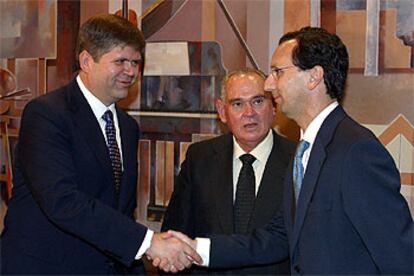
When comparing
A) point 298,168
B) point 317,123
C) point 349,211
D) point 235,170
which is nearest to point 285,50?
point 317,123

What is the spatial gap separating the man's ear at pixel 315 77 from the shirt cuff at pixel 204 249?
0.91m

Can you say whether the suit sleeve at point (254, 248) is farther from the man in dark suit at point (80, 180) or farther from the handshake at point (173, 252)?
the man in dark suit at point (80, 180)

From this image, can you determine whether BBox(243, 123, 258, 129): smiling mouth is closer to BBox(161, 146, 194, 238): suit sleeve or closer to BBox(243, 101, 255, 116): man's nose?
BBox(243, 101, 255, 116): man's nose

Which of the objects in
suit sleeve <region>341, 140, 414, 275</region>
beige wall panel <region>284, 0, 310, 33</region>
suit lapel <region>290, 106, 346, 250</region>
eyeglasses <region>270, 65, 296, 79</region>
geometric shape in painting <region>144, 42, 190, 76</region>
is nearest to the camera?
suit sleeve <region>341, 140, 414, 275</region>

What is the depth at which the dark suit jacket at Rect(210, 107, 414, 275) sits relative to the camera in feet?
6.57

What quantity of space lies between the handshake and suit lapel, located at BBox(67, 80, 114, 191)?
38 centimetres

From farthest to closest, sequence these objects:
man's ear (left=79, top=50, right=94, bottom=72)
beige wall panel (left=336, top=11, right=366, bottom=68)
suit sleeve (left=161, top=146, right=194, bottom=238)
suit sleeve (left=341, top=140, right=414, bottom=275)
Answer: beige wall panel (left=336, top=11, right=366, bottom=68), suit sleeve (left=161, top=146, right=194, bottom=238), man's ear (left=79, top=50, right=94, bottom=72), suit sleeve (left=341, top=140, right=414, bottom=275)

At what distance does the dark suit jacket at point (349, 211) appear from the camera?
2.00 meters

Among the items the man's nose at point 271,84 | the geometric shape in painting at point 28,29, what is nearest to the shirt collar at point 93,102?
the man's nose at point 271,84

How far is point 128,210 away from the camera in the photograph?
2.87 meters

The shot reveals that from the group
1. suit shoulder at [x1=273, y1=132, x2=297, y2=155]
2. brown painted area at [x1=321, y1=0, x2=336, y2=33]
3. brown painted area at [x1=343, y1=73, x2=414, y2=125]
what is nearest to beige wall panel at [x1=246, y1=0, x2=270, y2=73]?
brown painted area at [x1=321, y1=0, x2=336, y2=33]

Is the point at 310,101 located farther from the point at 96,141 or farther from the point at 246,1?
the point at 246,1

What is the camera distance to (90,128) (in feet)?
8.86

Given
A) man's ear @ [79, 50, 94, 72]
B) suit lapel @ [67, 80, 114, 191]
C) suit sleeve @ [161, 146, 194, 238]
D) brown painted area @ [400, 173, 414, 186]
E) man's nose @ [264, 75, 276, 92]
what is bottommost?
suit sleeve @ [161, 146, 194, 238]
